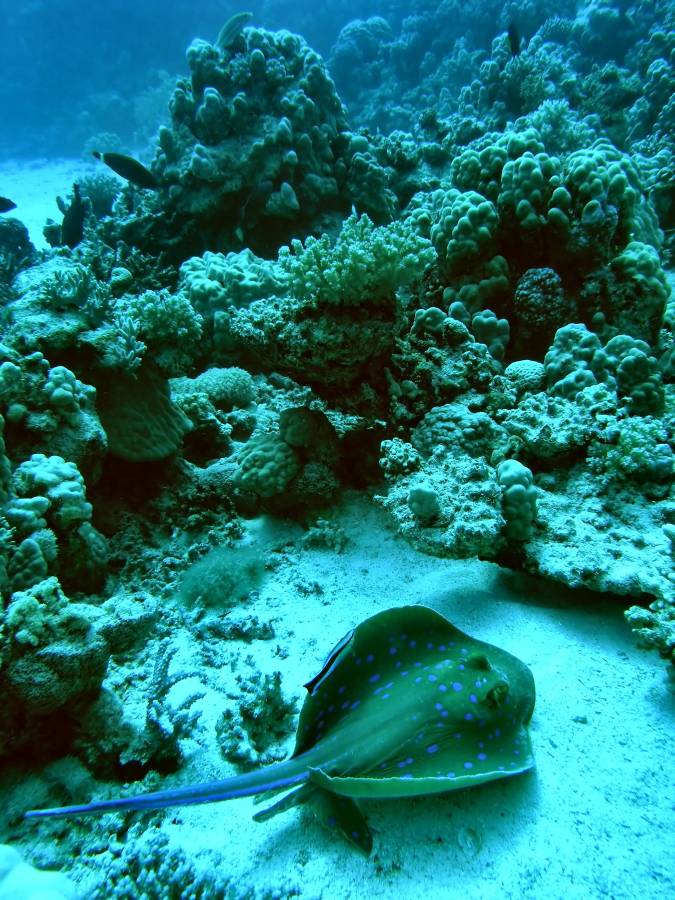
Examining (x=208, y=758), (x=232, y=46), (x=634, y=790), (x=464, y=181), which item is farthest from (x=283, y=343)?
(x=232, y=46)

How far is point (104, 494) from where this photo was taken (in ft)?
14.7

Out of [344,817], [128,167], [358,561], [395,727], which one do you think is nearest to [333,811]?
[344,817]

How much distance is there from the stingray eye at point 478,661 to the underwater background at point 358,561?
0.02 m

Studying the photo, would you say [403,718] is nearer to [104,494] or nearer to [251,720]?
[251,720]

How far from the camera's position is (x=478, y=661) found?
238cm

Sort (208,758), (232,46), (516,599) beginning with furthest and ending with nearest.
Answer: (232,46) → (516,599) → (208,758)

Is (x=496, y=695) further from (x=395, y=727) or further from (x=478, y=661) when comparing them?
(x=395, y=727)

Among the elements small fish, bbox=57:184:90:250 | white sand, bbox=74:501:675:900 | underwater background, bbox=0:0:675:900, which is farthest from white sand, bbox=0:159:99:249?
white sand, bbox=74:501:675:900

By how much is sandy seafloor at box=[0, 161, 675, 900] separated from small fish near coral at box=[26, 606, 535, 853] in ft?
0.60

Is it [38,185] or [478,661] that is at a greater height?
[38,185]

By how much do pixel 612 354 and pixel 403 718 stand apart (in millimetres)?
3818

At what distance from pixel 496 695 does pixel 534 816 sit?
0.52m

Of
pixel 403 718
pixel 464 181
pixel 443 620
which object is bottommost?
pixel 403 718

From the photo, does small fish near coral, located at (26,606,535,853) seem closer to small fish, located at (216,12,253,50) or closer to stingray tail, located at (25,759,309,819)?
stingray tail, located at (25,759,309,819)
